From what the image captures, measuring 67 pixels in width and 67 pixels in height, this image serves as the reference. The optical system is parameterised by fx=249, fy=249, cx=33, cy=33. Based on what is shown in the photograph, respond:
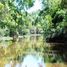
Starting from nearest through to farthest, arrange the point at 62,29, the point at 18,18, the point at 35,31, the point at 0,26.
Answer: the point at 62,29 → the point at 0,26 → the point at 18,18 → the point at 35,31

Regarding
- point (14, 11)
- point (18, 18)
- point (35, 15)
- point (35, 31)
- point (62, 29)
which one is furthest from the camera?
point (35, 31)

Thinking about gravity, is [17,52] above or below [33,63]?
below

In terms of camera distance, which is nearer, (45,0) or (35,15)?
(45,0)

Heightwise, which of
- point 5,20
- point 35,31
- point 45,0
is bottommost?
point 35,31

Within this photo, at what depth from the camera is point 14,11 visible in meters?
38.0

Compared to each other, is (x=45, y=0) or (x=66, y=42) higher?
(x=45, y=0)

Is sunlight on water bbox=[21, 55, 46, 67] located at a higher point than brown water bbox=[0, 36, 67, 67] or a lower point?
higher

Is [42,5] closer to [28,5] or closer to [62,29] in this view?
[28,5]

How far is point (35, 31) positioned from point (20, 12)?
1226 inches

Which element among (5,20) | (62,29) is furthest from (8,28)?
(62,29)

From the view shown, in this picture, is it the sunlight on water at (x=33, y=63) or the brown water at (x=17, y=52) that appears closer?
the sunlight on water at (x=33, y=63)

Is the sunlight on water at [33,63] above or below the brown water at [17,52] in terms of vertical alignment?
above

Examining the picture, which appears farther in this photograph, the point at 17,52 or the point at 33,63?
the point at 17,52

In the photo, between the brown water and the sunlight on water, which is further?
the brown water
